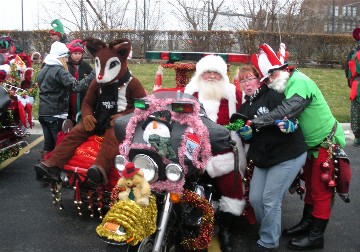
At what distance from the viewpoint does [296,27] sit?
2409cm

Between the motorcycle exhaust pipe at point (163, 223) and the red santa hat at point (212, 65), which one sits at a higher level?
the red santa hat at point (212, 65)

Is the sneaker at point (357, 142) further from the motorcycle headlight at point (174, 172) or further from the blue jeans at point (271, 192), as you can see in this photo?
the motorcycle headlight at point (174, 172)

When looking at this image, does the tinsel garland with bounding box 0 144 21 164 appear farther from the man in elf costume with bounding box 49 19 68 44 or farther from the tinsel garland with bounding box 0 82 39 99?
the man in elf costume with bounding box 49 19 68 44

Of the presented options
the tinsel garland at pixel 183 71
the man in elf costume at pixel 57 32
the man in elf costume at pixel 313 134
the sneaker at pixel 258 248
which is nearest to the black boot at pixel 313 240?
the man in elf costume at pixel 313 134

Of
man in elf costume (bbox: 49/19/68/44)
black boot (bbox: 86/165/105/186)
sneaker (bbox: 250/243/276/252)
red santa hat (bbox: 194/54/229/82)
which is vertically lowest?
sneaker (bbox: 250/243/276/252)

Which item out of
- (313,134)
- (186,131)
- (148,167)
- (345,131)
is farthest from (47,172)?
(345,131)

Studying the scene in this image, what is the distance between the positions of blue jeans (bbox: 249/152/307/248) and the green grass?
637cm

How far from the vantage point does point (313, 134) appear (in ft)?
13.7

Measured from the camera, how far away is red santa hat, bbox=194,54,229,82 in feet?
16.1

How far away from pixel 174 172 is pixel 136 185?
0.94ft

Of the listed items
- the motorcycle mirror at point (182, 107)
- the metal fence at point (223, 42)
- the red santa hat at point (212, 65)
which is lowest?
the motorcycle mirror at point (182, 107)

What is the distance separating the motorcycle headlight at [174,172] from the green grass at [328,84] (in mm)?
7389

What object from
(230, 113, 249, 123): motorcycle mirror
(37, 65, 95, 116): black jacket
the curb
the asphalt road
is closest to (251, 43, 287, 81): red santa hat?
(230, 113, 249, 123): motorcycle mirror

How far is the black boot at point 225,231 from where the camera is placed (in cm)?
440
